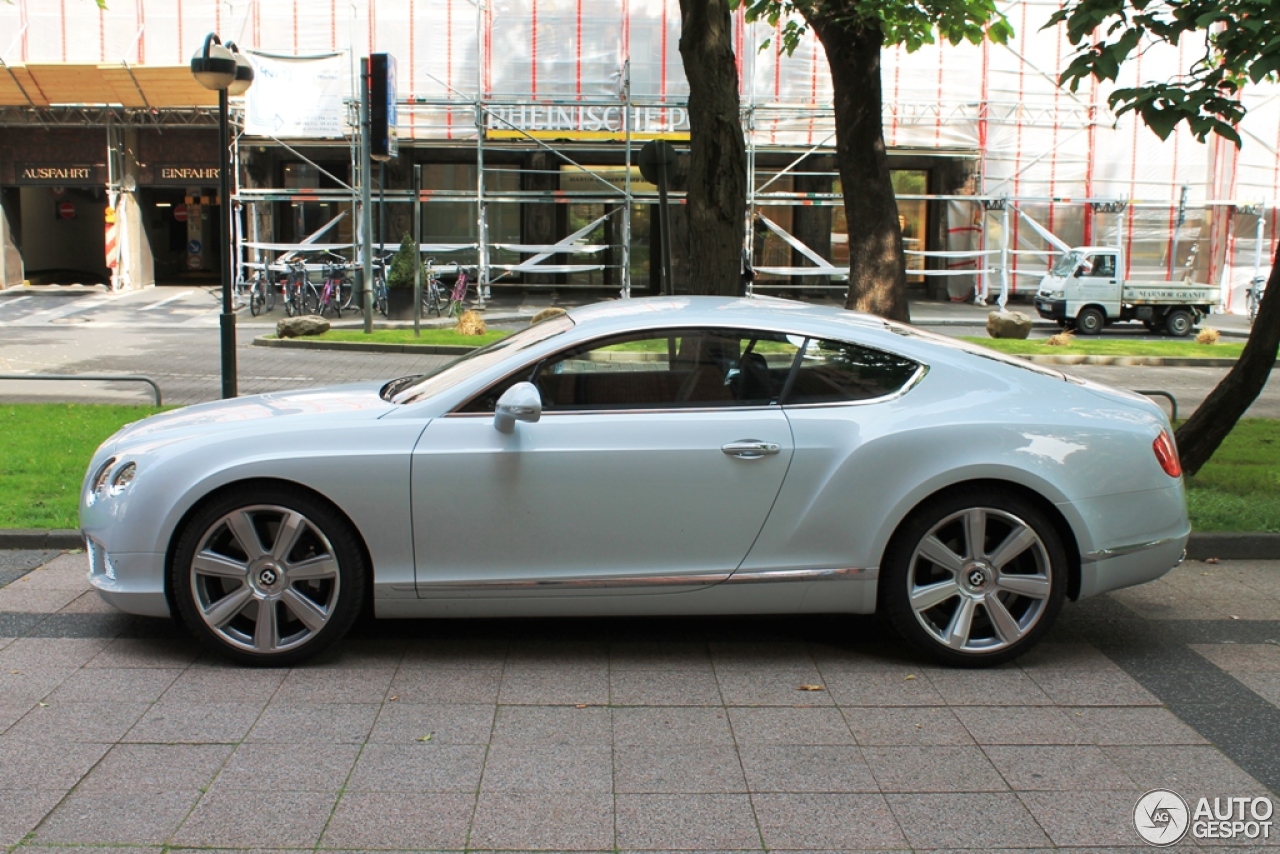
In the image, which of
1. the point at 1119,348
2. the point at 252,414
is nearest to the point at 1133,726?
the point at 252,414

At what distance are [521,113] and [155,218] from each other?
A: 10.9m

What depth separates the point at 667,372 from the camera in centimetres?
526

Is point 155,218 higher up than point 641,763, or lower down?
higher up

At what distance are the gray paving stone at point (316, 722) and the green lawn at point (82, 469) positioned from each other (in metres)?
3.16

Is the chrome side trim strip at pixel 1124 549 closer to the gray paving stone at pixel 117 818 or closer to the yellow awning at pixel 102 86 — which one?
the gray paving stone at pixel 117 818

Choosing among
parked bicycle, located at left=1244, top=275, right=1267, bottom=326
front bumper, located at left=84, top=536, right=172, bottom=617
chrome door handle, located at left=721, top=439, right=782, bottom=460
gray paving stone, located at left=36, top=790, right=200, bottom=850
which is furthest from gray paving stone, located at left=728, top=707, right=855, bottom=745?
parked bicycle, located at left=1244, top=275, right=1267, bottom=326

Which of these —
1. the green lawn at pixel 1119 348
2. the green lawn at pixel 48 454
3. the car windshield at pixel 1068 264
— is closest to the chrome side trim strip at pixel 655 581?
the green lawn at pixel 48 454

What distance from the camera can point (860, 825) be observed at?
376cm

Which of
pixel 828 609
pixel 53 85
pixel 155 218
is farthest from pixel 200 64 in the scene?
pixel 155 218

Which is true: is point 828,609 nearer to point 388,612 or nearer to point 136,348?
point 388,612

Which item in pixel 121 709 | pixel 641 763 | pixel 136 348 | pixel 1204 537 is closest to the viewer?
pixel 641 763

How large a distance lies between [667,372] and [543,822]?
2.07 m

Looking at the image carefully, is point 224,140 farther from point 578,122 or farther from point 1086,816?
point 578,122

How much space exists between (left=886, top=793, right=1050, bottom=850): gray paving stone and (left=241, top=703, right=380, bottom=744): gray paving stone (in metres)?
1.80
